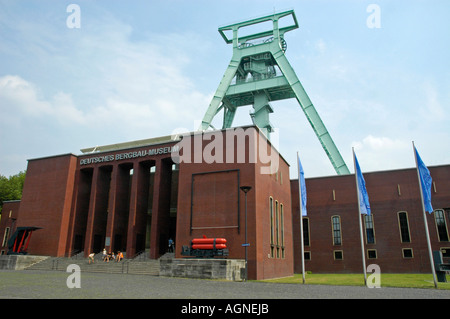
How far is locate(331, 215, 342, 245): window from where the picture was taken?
126 ft

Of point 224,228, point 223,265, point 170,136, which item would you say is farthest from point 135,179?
point 223,265

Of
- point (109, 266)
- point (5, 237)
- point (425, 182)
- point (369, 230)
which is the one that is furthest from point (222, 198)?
point (5, 237)

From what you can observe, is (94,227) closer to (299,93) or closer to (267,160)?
(267,160)

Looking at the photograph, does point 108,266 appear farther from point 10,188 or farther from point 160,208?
point 10,188

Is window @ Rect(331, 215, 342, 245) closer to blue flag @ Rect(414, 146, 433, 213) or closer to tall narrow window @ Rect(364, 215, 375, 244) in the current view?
tall narrow window @ Rect(364, 215, 375, 244)

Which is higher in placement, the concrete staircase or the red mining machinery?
the red mining machinery

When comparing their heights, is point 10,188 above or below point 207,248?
above

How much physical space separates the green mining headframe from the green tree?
36490 millimetres

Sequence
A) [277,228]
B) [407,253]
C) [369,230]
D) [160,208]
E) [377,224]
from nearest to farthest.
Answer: [277,228] → [160,208] → [407,253] → [377,224] → [369,230]

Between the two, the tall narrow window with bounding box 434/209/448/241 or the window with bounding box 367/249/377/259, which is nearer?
the tall narrow window with bounding box 434/209/448/241

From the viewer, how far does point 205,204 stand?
27.9m

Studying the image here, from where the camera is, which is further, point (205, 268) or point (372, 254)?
point (372, 254)

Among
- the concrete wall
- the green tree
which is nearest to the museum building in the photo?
the concrete wall

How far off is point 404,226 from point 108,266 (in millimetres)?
28218
